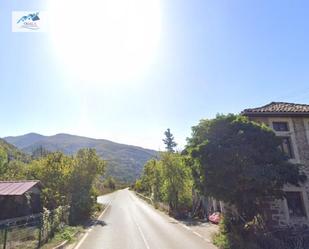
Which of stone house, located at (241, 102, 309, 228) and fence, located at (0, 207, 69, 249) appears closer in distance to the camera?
fence, located at (0, 207, 69, 249)

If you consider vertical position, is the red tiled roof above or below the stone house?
above

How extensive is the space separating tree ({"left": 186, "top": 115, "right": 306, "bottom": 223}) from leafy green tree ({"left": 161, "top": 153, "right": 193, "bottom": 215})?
1621 cm

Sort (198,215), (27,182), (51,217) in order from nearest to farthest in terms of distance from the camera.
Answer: (51,217), (27,182), (198,215)

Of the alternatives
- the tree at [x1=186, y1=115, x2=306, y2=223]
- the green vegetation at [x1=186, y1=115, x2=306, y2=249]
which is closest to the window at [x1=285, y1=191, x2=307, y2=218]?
the green vegetation at [x1=186, y1=115, x2=306, y2=249]

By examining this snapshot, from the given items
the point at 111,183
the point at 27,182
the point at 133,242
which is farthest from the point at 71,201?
the point at 111,183

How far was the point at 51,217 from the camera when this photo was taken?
54.3 ft

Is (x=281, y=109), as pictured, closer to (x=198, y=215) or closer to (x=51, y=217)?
(x=198, y=215)

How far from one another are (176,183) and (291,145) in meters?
16.2

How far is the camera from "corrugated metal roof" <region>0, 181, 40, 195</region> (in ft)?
65.1

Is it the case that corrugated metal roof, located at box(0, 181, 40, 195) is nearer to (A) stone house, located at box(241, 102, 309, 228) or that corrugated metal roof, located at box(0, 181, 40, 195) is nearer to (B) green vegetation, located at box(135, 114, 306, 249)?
(B) green vegetation, located at box(135, 114, 306, 249)

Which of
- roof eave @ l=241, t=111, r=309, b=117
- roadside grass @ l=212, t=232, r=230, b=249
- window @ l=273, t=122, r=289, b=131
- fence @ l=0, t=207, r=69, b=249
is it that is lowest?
roadside grass @ l=212, t=232, r=230, b=249

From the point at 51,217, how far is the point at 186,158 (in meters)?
9.11

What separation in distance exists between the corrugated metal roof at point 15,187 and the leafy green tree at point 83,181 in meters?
4.90

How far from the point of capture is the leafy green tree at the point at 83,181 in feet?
84.1
